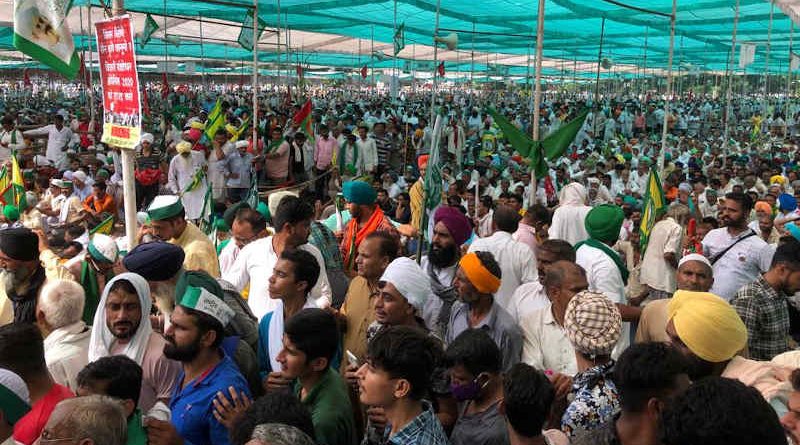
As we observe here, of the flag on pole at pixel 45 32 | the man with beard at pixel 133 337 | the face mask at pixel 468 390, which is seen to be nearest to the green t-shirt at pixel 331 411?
the face mask at pixel 468 390

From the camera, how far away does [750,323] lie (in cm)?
344

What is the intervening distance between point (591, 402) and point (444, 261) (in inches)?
61.8

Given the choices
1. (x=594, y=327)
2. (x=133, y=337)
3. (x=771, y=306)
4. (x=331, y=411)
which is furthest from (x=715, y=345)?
(x=133, y=337)

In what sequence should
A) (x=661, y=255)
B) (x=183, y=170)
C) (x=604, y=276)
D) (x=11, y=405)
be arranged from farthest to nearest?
(x=183, y=170)
(x=661, y=255)
(x=604, y=276)
(x=11, y=405)

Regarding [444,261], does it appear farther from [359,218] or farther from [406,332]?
[406,332]

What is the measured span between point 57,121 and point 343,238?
31.0 feet

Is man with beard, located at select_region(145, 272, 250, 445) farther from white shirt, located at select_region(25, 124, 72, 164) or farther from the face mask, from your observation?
white shirt, located at select_region(25, 124, 72, 164)

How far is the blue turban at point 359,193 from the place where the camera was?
466 cm

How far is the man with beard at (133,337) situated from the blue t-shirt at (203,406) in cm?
22

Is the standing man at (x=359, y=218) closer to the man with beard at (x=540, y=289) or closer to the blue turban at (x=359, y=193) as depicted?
the blue turban at (x=359, y=193)

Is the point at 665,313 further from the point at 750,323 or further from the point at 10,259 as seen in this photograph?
the point at 10,259

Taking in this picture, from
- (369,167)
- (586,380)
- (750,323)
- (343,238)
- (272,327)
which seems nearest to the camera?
(586,380)

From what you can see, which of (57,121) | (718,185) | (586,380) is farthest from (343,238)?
(57,121)

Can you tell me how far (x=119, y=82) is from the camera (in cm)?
370
